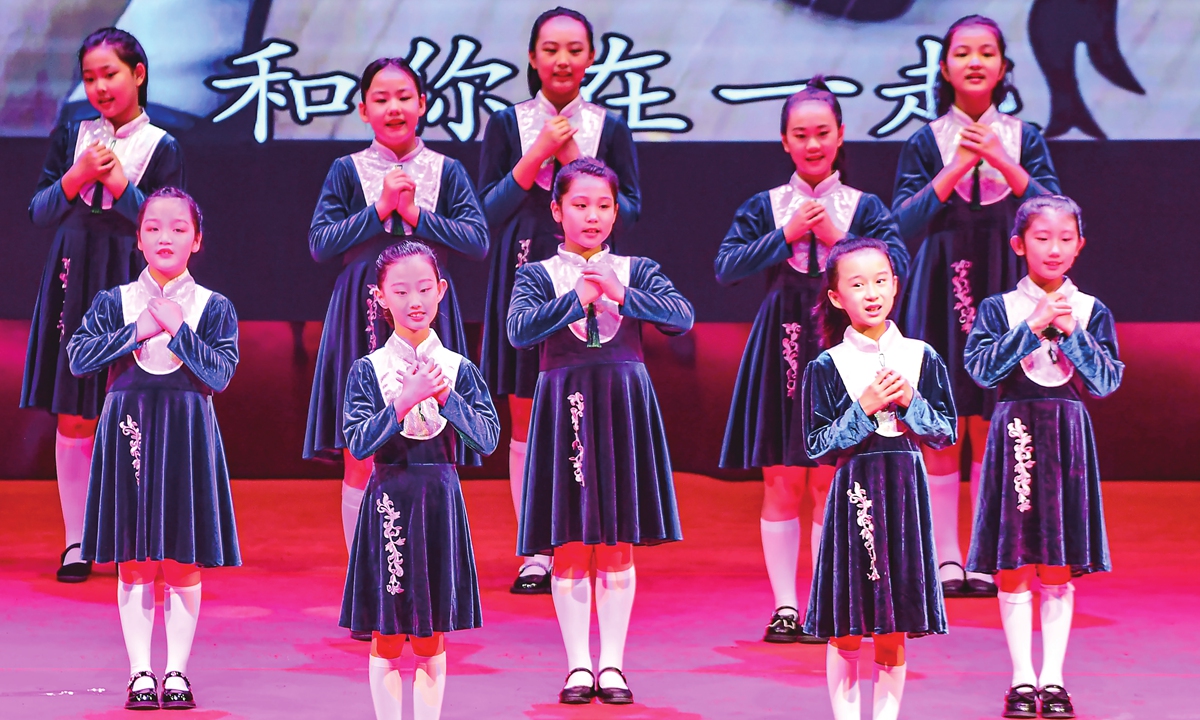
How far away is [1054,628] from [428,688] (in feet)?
4.01

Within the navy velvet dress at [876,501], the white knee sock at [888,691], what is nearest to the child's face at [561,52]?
the navy velvet dress at [876,501]

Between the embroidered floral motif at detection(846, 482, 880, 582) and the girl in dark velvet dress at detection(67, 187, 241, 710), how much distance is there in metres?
1.23

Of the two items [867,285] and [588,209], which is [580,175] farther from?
[867,285]

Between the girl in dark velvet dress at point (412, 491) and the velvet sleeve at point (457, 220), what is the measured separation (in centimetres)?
85


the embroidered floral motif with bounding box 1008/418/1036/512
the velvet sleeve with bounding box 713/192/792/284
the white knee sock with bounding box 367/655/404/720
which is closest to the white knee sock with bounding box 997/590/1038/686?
the embroidered floral motif with bounding box 1008/418/1036/512

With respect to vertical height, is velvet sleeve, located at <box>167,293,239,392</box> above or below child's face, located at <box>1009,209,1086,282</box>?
below

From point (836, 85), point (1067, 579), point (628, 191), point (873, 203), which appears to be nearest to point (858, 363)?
point (1067, 579)

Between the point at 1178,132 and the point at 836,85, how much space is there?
3.60 feet

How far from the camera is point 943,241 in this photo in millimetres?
4117

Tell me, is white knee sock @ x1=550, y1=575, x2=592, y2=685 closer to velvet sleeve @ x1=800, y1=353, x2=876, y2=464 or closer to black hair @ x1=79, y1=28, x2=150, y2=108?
velvet sleeve @ x1=800, y1=353, x2=876, y2=464

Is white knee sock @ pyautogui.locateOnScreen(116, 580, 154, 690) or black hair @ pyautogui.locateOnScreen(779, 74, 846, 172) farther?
black hair @ pyautogui.locateOnScreen(779, 74, 846, 172)

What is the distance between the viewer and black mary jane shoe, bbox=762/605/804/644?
3.63 metres

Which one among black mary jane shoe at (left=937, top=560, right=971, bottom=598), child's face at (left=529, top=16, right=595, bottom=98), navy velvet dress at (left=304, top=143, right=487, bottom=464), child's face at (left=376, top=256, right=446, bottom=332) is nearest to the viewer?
child's face at (left=376, top=256, right=446, bottom=332)

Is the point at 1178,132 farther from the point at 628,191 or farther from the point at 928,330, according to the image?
the point at 628,191
